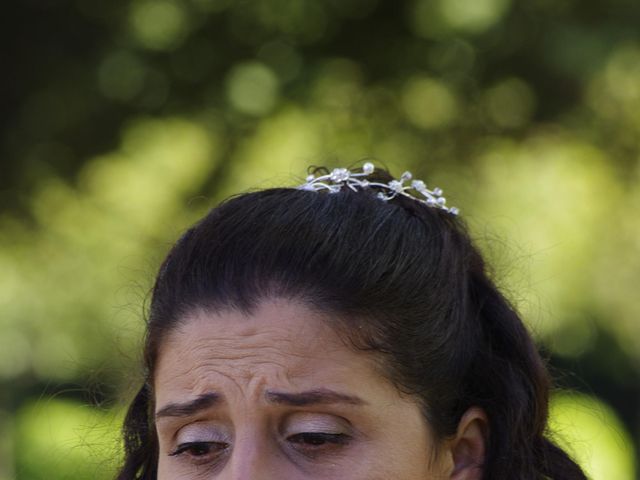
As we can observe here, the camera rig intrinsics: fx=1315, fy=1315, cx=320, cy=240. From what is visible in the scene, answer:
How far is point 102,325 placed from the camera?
7.50 m

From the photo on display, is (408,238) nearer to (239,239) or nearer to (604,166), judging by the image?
(239,239)

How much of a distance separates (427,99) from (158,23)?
1375mm

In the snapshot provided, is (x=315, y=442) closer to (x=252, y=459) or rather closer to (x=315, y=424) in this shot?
(x=315, y=424)

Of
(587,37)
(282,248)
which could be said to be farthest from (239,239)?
(587,37)

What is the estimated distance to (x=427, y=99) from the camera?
257 inches

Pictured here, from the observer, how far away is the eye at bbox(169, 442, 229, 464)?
2936 millimetres

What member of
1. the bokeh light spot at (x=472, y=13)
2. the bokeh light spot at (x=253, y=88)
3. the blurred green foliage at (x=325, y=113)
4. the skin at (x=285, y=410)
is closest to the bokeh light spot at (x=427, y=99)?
the blurred green foliage at (x=325, y=113)

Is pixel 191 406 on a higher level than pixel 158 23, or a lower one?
lower

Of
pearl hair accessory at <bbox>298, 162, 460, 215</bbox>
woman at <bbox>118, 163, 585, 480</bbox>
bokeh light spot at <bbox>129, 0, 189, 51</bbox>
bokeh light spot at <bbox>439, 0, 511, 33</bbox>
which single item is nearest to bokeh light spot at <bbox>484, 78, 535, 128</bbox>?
bokeh light spot at <bbox>439, 0, 511, 33</bbox>

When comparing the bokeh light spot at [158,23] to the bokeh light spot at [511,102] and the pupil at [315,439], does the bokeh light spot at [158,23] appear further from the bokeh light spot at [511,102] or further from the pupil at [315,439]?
the pupil at [315,439]

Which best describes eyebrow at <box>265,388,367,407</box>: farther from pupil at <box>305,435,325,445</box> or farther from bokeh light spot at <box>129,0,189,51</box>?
bokeh light spot at <box>129,0,189,51</box>

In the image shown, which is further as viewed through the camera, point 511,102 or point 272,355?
point 511,102

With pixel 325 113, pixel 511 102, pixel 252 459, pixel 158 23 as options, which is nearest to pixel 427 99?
pixel 511 102

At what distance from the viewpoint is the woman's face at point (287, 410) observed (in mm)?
2848
